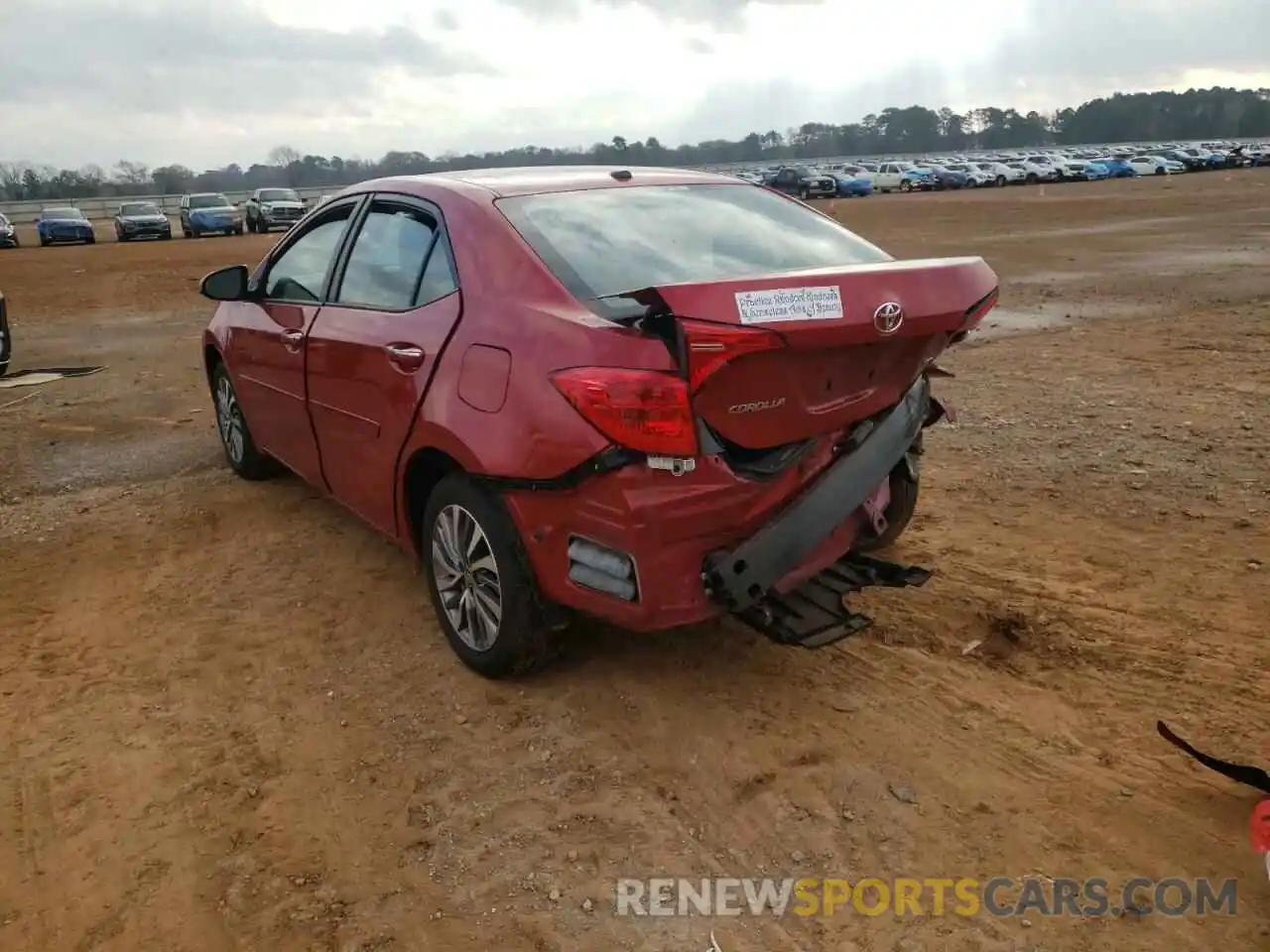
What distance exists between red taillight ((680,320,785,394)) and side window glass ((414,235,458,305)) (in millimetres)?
1159

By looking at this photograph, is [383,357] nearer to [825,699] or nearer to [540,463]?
[540,463]

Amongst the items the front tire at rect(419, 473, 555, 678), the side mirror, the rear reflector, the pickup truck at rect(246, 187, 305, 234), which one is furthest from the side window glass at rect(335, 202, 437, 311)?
the pickup truck at rect(246, 187, 305, 234)

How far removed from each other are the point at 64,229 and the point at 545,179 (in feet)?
116

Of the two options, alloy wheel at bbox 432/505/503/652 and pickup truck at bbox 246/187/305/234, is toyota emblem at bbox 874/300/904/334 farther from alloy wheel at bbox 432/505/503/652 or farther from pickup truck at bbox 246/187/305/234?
pickup truck at bbox 246/187/305/234

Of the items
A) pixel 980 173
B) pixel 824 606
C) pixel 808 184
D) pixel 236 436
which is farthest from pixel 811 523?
pixel 980 173

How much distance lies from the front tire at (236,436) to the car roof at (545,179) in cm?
195

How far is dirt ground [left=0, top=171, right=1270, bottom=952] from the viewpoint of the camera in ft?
8.70

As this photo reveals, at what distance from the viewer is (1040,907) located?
253cm

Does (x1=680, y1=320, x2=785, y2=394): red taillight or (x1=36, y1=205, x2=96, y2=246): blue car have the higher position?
(x1=36, y1=205, x2=96, y2=246): blue car

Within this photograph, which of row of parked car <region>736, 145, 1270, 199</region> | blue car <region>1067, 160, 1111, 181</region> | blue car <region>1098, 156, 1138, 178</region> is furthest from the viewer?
blue car <region>1098, 156, 1138, 178</region>

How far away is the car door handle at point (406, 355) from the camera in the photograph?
11.9 ft

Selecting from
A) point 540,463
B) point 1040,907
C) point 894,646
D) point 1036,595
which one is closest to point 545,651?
point 540,463

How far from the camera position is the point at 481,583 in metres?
3.57

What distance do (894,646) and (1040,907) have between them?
4.42 ft
